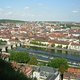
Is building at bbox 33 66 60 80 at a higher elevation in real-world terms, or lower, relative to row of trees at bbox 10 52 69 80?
higher

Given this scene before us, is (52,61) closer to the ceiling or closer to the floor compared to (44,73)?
closer to the floor

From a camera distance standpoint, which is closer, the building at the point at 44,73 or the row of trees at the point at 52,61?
the building at the point at 44,73

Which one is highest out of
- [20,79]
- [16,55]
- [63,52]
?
[20,79]

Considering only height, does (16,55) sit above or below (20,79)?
below

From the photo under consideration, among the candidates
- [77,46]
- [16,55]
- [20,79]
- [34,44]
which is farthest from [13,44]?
[20,79]

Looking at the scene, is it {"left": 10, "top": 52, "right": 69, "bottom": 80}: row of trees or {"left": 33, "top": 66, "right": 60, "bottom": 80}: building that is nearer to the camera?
{"left": 33, "top": 66, "right": 60, "bottom": 80}: building

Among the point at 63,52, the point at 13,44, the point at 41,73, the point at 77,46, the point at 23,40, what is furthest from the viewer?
the point at 23,40

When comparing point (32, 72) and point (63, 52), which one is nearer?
point (32, 72)

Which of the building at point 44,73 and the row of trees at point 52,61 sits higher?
the building at point 44,73

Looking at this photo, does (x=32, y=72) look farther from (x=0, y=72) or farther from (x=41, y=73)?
(x=0, y=72)

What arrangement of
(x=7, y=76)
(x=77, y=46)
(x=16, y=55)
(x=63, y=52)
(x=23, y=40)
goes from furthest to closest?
(x=23, y=40) < (x=77, y=46) < (x=63, y=52) < (x=16, y=55) < (x=7, y=76)

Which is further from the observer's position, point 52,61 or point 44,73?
point 52,61
